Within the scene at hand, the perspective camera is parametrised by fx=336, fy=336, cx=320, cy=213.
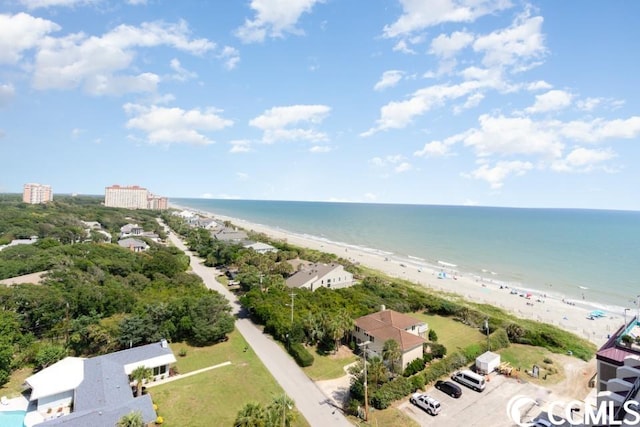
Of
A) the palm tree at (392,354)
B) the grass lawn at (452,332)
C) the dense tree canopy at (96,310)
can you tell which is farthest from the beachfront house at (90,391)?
the grass lawn at (452,332)

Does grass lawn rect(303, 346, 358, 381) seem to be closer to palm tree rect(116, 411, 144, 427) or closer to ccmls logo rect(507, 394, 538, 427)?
ccmls logo rect(507, 394, 538, 427)

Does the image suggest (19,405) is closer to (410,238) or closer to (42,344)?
(42,344)

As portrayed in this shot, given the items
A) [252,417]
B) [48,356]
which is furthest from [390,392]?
[48,356]

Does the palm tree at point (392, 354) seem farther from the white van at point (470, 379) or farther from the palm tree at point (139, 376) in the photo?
the palm tree at point (139, 376)

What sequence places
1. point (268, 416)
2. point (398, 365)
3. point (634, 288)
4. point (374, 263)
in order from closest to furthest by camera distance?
1. point (268, 416)
2. point (398, 365)
3. point (634, 288)
4. point (374, 263)

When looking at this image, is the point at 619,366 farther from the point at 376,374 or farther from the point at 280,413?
the point at 280,413

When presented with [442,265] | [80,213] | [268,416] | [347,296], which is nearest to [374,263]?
[442,265]
